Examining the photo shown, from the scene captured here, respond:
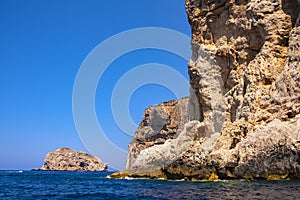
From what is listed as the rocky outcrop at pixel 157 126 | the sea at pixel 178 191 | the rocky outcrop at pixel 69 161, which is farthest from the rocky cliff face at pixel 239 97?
the rocky outcrop at pixel 69 161

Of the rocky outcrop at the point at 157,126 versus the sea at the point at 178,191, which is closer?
the sea at the point at 178,191

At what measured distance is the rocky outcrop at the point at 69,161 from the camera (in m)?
180

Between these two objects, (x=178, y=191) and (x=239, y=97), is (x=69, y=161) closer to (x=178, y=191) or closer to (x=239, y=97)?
(x=239, y=97)

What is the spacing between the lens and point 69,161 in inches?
7141

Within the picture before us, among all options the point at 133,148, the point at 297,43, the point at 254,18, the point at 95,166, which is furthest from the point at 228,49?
the point at 95,166

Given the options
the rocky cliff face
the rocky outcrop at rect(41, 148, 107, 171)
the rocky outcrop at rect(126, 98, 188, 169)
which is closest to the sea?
the rocky cliff face

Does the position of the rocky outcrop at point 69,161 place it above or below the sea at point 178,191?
above

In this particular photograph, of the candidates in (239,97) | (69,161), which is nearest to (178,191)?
(239,97)

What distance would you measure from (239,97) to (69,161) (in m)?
144

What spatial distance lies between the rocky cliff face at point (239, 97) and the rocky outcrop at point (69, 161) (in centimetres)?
12558

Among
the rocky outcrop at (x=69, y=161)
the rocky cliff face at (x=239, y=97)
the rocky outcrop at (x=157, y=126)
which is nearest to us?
the rocky cliff face at (x=239, y=97)

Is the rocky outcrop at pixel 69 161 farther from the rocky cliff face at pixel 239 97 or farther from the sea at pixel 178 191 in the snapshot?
the sea at pixel 178 191

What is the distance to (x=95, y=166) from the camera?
18750cm

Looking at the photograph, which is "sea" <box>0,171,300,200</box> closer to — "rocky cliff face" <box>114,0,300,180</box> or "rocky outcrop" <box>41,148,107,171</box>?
"rocky cliff face" <box>114,0,300,180</box>
